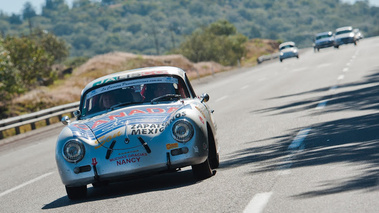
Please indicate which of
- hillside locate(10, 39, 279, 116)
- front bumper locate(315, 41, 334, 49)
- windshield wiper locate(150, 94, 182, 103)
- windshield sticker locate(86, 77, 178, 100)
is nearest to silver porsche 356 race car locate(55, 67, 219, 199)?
windshield wiper locate(150, 94, 182, 103)

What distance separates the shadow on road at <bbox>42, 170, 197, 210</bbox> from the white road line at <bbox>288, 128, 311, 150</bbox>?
1.73 meters

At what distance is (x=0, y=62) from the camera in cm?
3966

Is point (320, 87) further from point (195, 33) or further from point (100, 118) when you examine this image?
point (195, 33)

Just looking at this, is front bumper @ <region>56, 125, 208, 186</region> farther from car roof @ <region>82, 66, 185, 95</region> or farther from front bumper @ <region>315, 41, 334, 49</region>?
front bumper @ <region>315, 41, 334, 49</region>

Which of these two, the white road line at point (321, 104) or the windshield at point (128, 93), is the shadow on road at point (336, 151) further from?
the windshield at point (128, 93)

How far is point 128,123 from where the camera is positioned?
26.6ft

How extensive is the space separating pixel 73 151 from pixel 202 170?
1531 millimetres

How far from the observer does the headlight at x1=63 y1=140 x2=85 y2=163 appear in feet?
26.2

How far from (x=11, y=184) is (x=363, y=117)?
638 cm

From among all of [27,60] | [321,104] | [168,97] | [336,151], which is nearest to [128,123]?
[168,97]

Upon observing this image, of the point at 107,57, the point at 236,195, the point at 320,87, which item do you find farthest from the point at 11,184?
the point at 107,57

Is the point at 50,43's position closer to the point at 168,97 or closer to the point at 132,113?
the point at 168,97

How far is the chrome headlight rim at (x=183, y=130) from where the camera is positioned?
313 inches

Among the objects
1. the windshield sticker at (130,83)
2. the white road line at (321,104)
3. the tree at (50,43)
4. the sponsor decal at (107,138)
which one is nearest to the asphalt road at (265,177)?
the white road line at (321,104)
